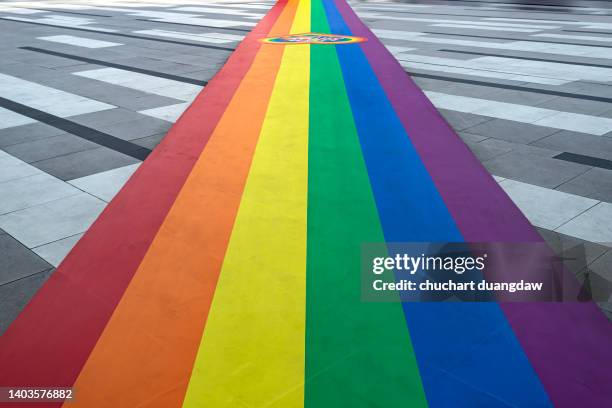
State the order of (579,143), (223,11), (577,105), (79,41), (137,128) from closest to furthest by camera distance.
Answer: (579,143) < (137,128) < (577,105) < (79,41) < (223,11)

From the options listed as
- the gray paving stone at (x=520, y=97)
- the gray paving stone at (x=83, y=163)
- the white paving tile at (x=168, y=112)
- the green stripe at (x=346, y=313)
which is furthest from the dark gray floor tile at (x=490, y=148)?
the white paving tile at (x=168, y=112)

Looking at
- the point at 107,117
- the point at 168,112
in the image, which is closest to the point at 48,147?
the point at 107,117

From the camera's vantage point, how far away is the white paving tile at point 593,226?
4531 millimetres

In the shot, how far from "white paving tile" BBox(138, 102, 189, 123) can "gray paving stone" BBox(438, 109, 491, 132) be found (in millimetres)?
3603

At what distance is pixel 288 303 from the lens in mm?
3760

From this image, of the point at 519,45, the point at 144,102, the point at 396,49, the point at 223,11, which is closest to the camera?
the point at 144,102

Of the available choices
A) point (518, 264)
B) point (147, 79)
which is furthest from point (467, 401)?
point (147, 79)

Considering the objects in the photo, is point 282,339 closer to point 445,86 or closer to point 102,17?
point 445,86

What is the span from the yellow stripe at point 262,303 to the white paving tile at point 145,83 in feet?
10.9

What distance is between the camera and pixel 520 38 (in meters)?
14.2

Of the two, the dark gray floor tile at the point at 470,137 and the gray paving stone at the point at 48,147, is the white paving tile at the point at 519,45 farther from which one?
the gray paving stone at the point at 48,147

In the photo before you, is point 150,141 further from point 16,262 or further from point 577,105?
point 577,105

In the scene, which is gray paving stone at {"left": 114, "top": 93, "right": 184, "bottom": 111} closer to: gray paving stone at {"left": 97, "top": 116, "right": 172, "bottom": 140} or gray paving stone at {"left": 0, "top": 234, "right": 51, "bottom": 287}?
gray paving stone at {"left": 97, "top": 116, "right": 172, "bottom": 140}
